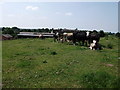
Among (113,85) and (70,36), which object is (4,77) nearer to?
(113,85)

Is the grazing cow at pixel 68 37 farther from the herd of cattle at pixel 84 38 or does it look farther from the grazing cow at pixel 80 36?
the grazing cow at pixel 80 36

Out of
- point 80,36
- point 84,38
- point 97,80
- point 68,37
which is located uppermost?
point 80,36

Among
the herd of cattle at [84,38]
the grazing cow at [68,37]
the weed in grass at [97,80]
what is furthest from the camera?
the grazing cow at [68,37]

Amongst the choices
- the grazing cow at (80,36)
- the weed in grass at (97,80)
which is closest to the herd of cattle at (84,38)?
the grazing cow at (80,36)

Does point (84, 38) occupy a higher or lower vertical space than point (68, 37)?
lower

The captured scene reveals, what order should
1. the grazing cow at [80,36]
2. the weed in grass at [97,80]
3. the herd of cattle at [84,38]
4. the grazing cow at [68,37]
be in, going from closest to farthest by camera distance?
the weed in grass at [97,80]
the herd of cattle at [84,38]
the grazing cow at [80,36]
the grazing cow at [68,37]

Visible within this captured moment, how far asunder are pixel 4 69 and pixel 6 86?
466 centimetres

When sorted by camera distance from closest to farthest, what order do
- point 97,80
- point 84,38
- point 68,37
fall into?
1. point 97,80
2. point 84,38
3. point 68,37

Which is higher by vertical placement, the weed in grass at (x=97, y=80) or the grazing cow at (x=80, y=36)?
the grazing cow at (x=80, y=36)

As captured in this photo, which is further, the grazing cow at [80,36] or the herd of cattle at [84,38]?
the grazing cow at [80,36]

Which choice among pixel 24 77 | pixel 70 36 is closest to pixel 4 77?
pixel 24 77

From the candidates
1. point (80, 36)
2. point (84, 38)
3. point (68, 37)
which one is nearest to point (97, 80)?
point (84, 38)

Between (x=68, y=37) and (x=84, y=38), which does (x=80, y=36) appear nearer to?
(x=84, y=38)

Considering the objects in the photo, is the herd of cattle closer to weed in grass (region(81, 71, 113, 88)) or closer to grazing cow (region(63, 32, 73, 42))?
grazing cow (region(63, 32, 73, 42))
